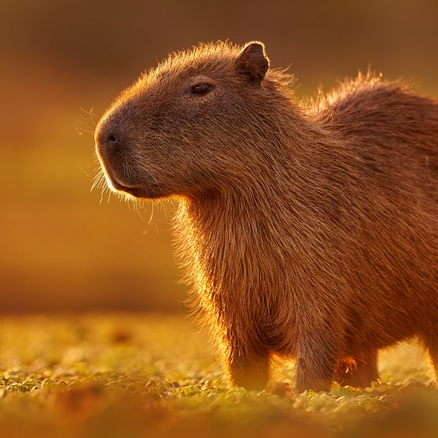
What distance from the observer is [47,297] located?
16141 mm

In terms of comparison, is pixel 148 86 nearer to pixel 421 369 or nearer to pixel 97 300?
pixel 421 369

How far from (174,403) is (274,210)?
1.68 metres

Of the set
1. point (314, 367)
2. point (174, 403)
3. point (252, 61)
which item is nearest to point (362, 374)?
point (314, 367)

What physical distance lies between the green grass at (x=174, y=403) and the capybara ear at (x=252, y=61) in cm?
180

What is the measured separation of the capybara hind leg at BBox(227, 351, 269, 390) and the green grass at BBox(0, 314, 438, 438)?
0.11m

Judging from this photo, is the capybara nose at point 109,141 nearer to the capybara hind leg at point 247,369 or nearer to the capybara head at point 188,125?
the capybara head at point 188,125

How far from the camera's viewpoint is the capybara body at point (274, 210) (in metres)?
5.81

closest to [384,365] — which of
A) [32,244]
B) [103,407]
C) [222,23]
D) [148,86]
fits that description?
[148,86]

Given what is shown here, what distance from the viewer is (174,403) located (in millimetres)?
4625

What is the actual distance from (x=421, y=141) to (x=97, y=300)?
10.4m

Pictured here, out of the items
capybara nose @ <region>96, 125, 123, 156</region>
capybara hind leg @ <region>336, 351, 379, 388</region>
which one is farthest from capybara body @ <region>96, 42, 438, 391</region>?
capybara hind leg @ <region>336, 351, 379, 388</region>

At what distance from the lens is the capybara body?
5809mm


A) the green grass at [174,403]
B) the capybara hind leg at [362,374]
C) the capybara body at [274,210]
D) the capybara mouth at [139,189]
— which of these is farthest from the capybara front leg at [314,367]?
the capybara mouth at [139,189]

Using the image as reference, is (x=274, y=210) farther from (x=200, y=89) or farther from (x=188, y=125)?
(x=200, y=89)
